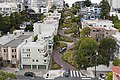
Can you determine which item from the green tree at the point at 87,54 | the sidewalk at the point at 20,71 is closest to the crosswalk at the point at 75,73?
the green tree at the point at 87,54

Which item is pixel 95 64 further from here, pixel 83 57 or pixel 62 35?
pixel 62 35

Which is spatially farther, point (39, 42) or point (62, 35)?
point (62, 35)

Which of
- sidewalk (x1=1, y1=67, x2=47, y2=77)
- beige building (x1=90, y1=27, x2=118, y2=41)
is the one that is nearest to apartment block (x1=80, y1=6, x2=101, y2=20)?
beige building (x1=90, y1=27, x2=118, y2=41)

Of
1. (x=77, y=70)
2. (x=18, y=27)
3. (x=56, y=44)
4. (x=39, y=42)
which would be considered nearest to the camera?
(x=77, y=70)

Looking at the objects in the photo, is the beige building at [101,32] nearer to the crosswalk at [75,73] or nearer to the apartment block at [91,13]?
the crosswalk at [75,73]

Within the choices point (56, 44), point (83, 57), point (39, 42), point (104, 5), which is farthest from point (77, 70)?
point (104, 5)

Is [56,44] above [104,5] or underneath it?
underneath

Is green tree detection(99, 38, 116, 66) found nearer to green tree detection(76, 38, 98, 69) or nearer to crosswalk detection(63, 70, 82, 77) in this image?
green tree detection(76, 38, 98, 69)
